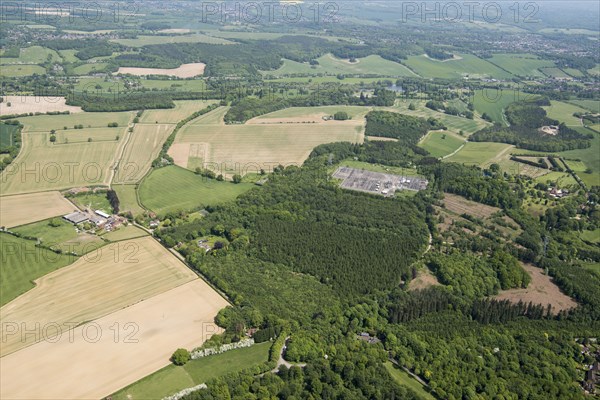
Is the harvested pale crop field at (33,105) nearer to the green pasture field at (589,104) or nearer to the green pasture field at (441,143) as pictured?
the green pasture field at (441,143)

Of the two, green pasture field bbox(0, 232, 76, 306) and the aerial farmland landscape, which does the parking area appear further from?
green pasture field bbox(0, 232, 76, 306)

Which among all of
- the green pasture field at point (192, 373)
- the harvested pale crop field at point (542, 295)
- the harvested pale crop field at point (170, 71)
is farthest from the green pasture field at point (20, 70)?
the harvested pale crop field at point (542, 295)

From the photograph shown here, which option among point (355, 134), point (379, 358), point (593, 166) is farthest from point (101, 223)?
point (593, 166)

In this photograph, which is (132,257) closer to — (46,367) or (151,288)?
(151,288)

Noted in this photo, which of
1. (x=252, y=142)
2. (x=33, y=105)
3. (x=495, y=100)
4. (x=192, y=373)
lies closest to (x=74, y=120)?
(x=33, y=105)

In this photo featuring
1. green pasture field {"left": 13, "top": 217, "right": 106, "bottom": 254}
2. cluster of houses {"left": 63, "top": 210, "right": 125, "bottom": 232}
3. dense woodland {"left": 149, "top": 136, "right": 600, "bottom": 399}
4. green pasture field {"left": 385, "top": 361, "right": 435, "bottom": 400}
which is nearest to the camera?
green pasture field {"left": 385, "top": 361, "right": 435, "bottom": 400}

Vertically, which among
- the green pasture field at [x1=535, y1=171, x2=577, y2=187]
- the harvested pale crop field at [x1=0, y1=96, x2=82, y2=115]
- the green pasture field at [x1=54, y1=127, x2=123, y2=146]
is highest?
the harvested pale crop field at [x1=0, y1=96, x2=82, y2=115]

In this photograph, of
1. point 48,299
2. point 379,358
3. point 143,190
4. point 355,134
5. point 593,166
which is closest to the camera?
point 379,358

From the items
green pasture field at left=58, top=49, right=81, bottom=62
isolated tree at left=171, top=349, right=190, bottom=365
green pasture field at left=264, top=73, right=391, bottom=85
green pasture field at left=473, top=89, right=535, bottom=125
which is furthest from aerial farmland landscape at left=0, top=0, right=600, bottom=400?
green pasture field at left=58, top=49, right=81, bottom=62
